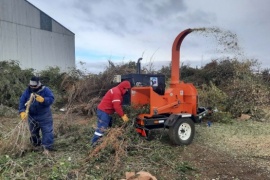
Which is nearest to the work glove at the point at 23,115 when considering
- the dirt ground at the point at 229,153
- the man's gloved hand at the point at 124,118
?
the man's gloved hand at the point at 124,118

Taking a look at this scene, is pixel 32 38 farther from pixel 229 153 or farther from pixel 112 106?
pixel 229 153

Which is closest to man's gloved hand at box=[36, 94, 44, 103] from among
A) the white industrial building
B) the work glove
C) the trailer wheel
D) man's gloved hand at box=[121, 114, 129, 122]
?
the work glove

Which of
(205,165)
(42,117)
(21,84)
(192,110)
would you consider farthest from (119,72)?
(205,165)

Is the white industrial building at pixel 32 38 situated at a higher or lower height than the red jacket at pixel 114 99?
higher

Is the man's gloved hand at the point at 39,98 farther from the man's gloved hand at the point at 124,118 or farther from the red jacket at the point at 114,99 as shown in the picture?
the man's gloved hand at the point at 124,118

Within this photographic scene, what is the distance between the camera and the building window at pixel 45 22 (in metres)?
18.7

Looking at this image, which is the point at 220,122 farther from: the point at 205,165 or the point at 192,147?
the point at 205,165

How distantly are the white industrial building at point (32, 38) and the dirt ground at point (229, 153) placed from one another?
9.61 m

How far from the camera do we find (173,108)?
7336 mm

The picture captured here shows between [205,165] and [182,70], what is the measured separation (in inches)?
489

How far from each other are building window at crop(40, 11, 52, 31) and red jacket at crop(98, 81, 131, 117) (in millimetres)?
13505

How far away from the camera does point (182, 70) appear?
17922 millimetres

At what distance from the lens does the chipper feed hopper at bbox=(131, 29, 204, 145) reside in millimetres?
6836

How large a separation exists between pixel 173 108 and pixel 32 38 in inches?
514
